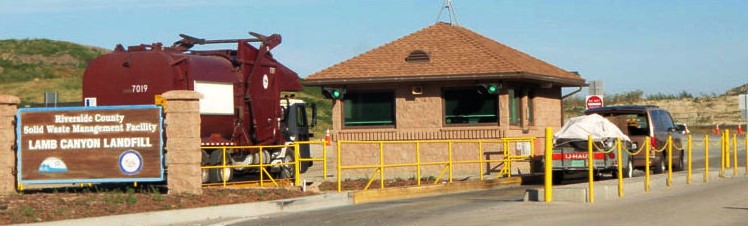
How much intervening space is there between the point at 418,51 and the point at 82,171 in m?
13.4

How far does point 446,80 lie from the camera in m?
30.7

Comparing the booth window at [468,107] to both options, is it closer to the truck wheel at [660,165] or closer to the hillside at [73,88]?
the truck wheel at [660,165]

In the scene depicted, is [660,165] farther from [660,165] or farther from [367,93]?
[367,93]

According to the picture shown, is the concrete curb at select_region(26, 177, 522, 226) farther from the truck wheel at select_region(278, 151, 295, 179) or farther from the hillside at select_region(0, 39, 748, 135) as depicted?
the hillside at select_region(0, 39, 748, 135)

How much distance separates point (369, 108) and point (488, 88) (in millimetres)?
3691

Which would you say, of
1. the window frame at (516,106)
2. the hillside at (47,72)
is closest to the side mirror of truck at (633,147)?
the window frame at (516,106)

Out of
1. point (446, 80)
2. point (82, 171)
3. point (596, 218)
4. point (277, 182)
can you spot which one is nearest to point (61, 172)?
point (82, 171)

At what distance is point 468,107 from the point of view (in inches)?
1224

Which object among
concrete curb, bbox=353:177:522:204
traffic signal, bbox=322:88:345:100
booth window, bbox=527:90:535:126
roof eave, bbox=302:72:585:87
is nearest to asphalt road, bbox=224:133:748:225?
Result: concrete curb, bbox=353:177:522:204

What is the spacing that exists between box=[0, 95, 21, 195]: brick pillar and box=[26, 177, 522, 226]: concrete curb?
5.23m

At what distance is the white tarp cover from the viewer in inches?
1019

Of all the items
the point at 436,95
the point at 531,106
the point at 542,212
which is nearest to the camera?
the point at 542,212

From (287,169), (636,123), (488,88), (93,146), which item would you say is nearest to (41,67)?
(287,169)

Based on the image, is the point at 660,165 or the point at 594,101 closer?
the point at 660,165
